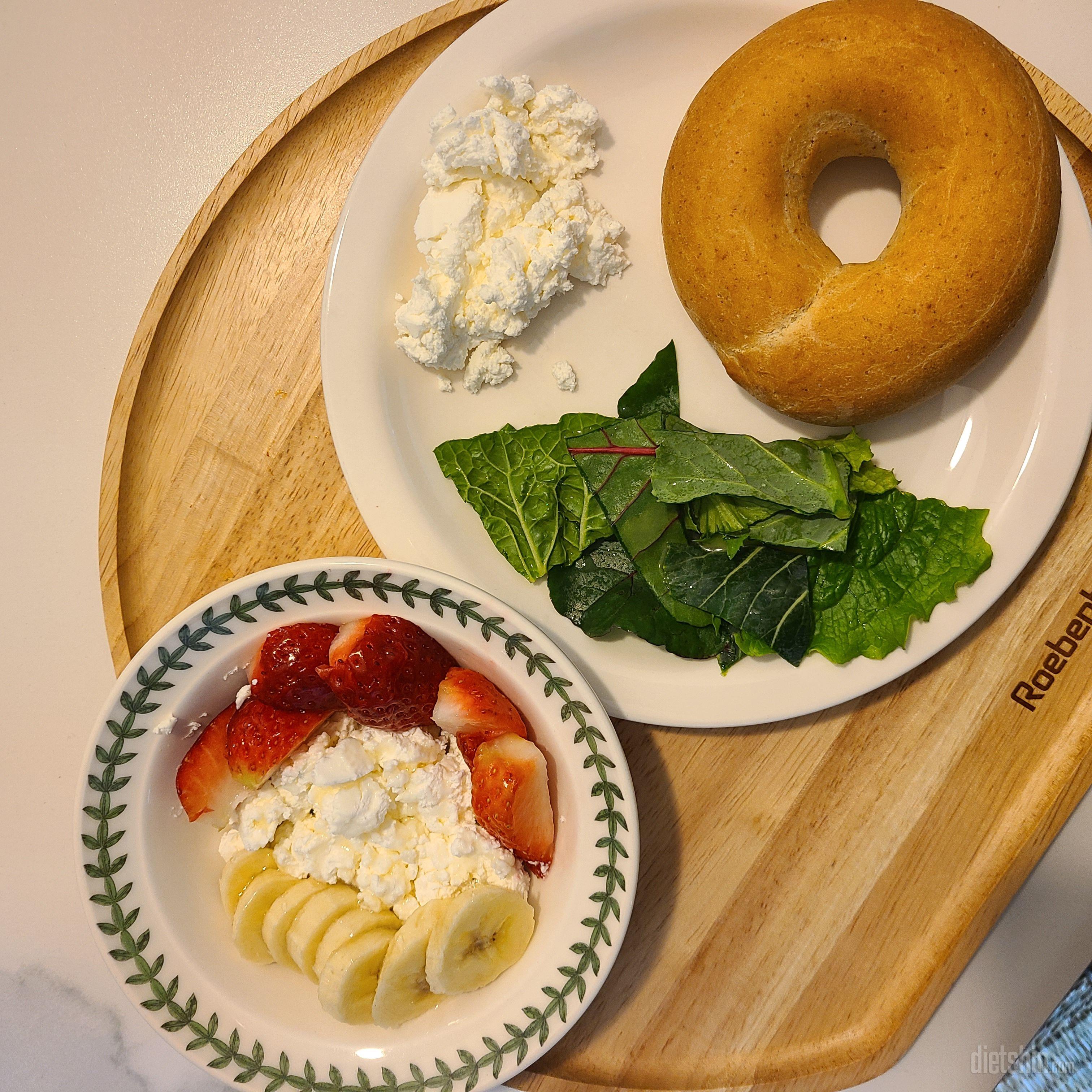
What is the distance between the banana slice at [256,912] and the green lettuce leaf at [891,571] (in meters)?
1.04

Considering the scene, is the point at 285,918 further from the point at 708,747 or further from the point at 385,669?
the point at 708,747

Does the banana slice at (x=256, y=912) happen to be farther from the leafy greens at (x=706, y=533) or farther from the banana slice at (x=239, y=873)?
the leafy greens at (x=706, y=533)

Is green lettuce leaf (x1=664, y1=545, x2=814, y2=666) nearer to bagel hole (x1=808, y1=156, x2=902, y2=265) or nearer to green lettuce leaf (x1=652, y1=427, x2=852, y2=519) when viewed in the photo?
green lettuce leaf (x1=652, y1=427, x2=852, y2=519)

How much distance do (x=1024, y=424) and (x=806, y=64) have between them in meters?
0.73

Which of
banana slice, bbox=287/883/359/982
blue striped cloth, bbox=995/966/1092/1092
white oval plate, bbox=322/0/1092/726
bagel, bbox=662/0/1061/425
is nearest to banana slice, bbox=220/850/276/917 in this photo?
banana slice, bbox=287/883/359/982

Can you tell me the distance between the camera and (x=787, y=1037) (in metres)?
1.51

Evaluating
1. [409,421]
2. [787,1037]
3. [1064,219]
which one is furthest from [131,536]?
[1064,219]

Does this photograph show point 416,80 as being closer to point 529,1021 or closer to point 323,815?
point 323,815

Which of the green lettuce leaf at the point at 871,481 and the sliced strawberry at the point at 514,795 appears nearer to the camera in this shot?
the sliced strawberry at the point at 514,795

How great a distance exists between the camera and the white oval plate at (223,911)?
1252 mm

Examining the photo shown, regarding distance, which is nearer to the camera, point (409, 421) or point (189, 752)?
point (189, 752)

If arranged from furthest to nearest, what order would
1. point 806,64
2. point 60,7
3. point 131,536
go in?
point 60,7
point 131,536
point 806,64

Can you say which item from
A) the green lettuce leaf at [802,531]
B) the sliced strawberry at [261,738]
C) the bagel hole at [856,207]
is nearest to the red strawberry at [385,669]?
the sliced strawberry at [261,738]

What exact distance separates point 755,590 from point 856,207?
2.45 ft
